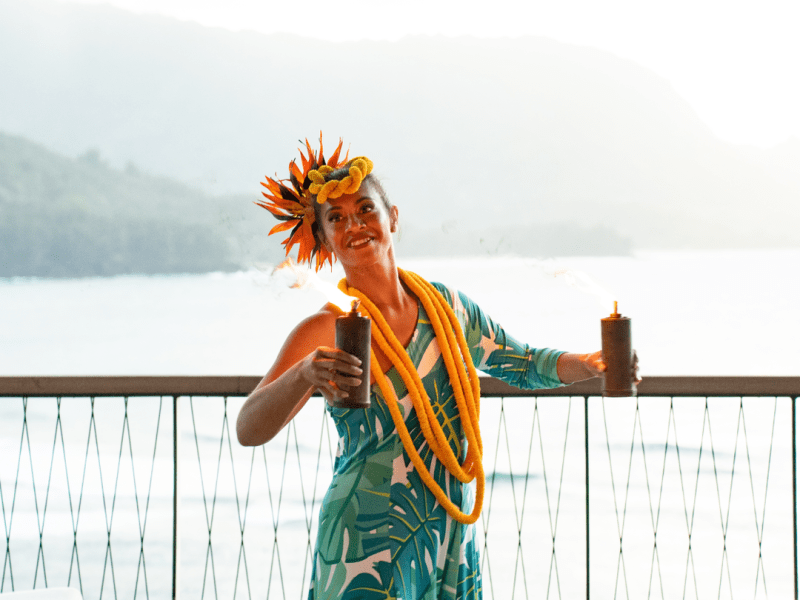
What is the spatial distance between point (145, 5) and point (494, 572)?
112 ft

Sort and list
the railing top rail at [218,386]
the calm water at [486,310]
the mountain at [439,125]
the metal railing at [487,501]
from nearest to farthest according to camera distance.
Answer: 1. the railing top rail at [218,386]
2. the metal railing at [487,501]
3. the calm water at [486,310]
4. the mountain at [439,125]

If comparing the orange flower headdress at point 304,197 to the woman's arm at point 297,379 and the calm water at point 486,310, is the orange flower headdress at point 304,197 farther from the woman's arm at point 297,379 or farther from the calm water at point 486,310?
the calm water at point 486,310

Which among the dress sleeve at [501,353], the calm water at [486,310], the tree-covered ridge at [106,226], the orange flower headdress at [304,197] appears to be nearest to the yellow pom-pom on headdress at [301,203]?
the orange flower headdress at [304,197]

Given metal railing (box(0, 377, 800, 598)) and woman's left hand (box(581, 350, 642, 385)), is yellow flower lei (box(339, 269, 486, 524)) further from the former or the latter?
metal railing (box(0, 377, 800, 598))

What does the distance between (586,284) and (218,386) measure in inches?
43.4

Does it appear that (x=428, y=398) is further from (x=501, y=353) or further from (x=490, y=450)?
(x=490, y=450)

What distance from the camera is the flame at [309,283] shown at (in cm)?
128

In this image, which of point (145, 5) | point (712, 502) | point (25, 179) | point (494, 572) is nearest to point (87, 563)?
point (494, 572)

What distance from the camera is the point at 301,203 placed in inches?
58.6

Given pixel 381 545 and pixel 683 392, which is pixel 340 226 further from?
pixel 683 392

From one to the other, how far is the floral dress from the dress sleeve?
15cm

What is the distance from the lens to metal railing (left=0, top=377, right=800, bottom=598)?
4.04 m

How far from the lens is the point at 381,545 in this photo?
1341mm

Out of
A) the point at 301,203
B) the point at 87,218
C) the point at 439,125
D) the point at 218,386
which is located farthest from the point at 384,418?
the point at 439,125
